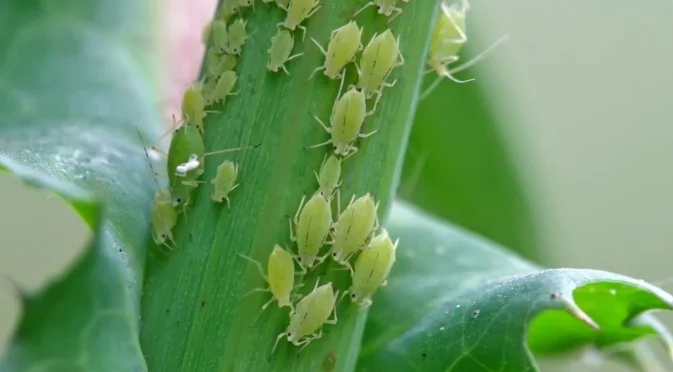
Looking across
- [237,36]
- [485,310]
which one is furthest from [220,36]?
[485,310]

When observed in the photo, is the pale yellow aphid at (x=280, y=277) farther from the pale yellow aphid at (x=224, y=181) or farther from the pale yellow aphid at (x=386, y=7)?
the pale yellow aphid at (x=386, y=7)

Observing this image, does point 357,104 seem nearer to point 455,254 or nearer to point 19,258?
point 455,254

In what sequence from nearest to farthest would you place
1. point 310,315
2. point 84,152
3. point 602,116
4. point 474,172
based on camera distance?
point 310,315
point 84,152
point 474,172
point 602,116

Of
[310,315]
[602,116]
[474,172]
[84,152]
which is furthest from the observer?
[602,116]

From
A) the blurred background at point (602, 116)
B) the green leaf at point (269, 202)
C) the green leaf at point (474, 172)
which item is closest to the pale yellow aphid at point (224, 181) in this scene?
the green leaf at point (269, 202)

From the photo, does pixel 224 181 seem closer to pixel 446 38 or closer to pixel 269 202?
pixel 269 202

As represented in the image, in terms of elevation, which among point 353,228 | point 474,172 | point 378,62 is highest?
point 378,62

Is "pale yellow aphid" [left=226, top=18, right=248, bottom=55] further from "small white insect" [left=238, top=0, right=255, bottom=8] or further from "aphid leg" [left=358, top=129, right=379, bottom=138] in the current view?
"aphid leg" [left=358, top=129, right=379, bottom=138]

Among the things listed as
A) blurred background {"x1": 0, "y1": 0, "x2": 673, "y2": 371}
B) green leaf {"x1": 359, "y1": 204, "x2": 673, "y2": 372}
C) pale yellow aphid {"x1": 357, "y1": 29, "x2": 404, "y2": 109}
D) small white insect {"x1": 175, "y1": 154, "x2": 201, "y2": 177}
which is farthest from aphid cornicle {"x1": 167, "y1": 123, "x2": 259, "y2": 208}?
blurred background {"x1": 0, "y1": 0, "x2": 673, "y2": 371}
